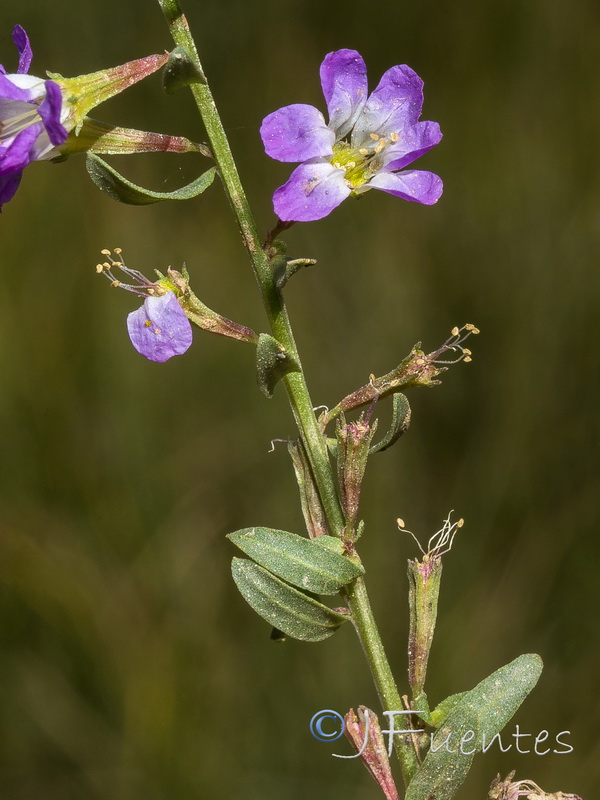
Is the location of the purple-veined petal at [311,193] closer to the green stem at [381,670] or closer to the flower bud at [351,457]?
the flower bud at [351,457]

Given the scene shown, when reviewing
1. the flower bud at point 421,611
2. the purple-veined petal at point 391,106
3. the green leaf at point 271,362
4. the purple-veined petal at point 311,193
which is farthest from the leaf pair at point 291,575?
the purple-veined petal at point 391,106

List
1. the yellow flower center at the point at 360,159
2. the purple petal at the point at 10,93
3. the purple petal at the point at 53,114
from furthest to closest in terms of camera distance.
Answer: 1. the yellow flower center at the point at 360,159
2. the purple petal at the point at 10,93
3. the purple petal at the point at 53,114

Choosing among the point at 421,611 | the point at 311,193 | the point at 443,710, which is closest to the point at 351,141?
the point at 311,193

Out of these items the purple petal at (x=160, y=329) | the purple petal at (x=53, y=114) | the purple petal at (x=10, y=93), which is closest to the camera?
the purple petal at (x=53, y=114)

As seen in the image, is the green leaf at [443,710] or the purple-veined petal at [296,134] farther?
the green leaf at [443,710]

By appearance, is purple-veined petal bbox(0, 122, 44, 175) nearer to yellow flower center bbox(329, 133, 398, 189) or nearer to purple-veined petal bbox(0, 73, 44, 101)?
purple-veined petal bbox(0, 73, 44, 101)

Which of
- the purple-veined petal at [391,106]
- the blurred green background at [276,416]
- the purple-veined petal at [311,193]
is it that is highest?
the purple-veined petal at [391,106]

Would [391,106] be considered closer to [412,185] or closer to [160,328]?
[412,185]
